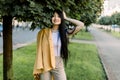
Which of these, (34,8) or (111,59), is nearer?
(34,8)

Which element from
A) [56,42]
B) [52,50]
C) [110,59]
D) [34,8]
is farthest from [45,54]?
[110,59]

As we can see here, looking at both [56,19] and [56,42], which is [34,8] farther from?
[56,42]

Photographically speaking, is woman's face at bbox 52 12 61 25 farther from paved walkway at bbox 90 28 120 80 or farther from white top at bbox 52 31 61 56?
paved walkway at bbox 90 28 120 80

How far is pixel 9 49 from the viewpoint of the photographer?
271 inches

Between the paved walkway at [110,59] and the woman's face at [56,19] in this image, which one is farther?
the paved walkway at [110,59]

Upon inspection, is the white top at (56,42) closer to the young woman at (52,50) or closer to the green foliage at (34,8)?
the young woman at (52,50)

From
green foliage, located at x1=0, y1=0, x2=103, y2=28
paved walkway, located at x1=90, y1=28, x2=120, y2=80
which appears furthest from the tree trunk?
paved walkway, located at x1=90, y1=28, x2=120, y2=80

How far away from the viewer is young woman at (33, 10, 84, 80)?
547 cm

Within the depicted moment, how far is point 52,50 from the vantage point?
17.9 ft

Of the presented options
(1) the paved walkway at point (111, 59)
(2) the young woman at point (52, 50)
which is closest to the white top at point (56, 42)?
(2) the young woman at point (52, 50)

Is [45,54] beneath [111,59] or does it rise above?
above

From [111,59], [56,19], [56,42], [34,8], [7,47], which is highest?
[34,8]

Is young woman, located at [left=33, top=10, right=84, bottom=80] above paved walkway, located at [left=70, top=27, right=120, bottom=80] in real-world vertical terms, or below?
above

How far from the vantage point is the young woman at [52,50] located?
18.0 ft
